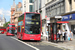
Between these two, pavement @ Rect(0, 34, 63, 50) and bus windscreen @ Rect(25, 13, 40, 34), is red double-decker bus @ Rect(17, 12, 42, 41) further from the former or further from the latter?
pavement @ Rect(0, 34, 63, 50)

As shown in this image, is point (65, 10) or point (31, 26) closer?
point (31, 26)

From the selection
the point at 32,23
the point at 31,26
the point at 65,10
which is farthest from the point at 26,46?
the point at 65,10

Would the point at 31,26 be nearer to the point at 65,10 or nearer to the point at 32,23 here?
the point at 32,23

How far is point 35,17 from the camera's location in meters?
20.4

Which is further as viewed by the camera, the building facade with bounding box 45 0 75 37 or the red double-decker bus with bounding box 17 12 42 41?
the building facade with bounding box 45 0 75 37

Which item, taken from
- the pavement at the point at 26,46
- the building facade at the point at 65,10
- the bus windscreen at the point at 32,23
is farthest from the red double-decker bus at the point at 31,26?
the building facade at the point at 65,10

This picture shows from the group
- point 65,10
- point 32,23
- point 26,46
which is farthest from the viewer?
point 65,10

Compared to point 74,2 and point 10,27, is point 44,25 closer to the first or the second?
point 10,27

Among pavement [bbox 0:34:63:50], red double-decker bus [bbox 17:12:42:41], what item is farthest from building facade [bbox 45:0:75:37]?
pavement [bbox 0:34:63:50]

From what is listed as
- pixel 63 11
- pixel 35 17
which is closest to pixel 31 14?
pixel 35 17

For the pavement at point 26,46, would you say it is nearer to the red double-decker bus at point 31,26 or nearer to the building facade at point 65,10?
the red double-decker bus at point 31,26

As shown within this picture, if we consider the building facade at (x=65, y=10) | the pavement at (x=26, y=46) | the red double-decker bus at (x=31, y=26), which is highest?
the building facade at (x=65, y=10)

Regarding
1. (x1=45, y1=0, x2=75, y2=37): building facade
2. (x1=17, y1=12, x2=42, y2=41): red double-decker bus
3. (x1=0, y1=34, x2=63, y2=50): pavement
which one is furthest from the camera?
(x1=45, y1=0, x2=75, y2=37): building facade

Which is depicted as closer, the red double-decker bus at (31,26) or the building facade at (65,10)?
the red double-decker bus at (31,26)
